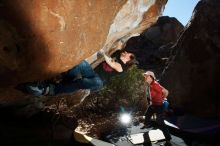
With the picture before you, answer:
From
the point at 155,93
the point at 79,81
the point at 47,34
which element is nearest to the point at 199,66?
the point at 155,93

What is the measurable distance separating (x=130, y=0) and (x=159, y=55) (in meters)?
16.1

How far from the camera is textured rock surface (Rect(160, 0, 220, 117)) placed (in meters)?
10.8

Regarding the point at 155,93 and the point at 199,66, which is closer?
the point at 155,93

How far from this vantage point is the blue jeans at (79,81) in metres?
4.62

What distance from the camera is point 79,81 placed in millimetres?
4684

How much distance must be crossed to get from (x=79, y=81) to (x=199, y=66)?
25.4ft

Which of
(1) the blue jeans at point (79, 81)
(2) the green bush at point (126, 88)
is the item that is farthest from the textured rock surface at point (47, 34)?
(2) the green bush at point (126, 88)

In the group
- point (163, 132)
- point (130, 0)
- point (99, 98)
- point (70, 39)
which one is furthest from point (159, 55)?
point (70, 39)

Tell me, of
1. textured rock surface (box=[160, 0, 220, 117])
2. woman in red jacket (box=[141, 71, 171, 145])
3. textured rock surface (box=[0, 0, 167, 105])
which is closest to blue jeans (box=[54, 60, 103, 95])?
textured rock surface (box=[0, 0, 167, 105])

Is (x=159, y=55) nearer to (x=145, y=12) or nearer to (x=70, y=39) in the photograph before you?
(x=145, y=12)

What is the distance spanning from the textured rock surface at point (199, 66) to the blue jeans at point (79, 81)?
7034 mm

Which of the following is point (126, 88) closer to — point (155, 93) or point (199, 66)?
point (199, 66)

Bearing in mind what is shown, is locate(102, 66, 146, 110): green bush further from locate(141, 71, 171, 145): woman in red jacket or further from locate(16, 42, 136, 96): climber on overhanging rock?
locate(16, 42, 136, 96): climber on overhanging rock

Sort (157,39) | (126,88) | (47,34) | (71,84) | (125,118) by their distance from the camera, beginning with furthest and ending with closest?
(157,39)
(126,88)
(125,118)
(71,84)
(47,34)
